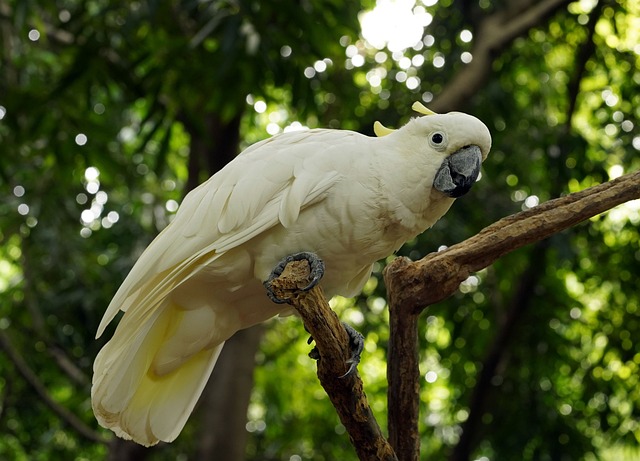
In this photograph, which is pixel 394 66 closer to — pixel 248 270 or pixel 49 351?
pixel 49 351

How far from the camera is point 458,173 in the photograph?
176 cm

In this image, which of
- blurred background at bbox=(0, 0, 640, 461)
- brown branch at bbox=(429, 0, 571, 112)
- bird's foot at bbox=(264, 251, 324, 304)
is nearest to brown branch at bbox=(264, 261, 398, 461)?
bird's foot at bbox=(264, 251, 324, 304)

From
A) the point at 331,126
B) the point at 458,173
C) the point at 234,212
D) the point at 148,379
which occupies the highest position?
the point at 234,212

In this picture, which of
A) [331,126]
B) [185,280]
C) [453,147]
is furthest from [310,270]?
[331,126]

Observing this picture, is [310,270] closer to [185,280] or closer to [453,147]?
[185,280]

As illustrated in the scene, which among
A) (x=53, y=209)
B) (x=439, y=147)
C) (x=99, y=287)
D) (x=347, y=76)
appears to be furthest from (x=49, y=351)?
(x=439, y=147)

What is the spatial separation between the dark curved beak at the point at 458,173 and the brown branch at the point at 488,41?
1458mm

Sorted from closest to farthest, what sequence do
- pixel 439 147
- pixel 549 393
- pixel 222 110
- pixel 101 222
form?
pixel 439 147 → pixel 222 110 → pixel 549 393 → pixel 101 222

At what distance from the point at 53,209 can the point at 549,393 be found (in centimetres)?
253

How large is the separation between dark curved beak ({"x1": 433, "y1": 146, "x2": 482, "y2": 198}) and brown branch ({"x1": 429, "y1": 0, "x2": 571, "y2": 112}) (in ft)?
4.78

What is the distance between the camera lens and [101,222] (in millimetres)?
4309

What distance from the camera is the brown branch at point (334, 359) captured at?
5.64 ft

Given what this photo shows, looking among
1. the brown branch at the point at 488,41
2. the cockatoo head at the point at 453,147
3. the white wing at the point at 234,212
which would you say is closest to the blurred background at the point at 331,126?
the brown branch at the point at 488,41

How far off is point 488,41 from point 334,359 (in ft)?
7.07
